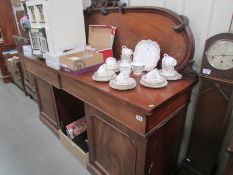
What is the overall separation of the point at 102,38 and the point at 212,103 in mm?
1052

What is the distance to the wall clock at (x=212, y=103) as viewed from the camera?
37.8 inches

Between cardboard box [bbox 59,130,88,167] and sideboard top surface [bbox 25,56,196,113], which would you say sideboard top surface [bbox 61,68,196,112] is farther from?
cardboard box [bbox 59,130,88,167]

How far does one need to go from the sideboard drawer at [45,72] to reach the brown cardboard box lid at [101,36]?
461 mm

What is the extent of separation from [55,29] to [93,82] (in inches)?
26.5

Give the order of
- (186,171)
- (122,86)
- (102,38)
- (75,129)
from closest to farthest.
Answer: (122,86) → (186,171) → (102,38) → (75,129)

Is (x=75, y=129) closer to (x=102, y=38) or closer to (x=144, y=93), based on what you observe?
(x=102, y=38)

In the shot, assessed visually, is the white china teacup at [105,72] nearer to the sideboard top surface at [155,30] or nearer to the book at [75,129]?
the sideboard top surface at [155,30]

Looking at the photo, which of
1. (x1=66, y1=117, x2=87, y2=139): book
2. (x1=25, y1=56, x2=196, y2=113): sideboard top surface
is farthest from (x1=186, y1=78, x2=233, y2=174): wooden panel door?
(x1=66, y1=117, x2=87, y2=139): book

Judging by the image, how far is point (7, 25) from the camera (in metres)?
3.39

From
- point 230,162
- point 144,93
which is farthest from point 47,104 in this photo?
point 230,162

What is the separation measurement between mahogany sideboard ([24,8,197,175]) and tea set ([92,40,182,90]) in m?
0.04

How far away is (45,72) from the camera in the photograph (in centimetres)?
166

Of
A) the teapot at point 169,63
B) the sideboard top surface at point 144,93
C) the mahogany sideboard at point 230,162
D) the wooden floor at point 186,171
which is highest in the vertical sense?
the teapot at point 169,63

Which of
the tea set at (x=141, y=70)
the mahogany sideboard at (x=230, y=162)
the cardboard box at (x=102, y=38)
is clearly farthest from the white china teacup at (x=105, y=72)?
the mahogany sideboard at (x=230, y=162)
